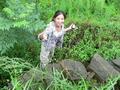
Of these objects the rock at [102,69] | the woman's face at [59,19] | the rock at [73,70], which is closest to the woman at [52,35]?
the woman's face at [59,19]

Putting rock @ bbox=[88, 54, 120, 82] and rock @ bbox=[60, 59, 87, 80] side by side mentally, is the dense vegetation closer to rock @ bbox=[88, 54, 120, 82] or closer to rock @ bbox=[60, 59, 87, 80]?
rock @ bbox=[60, 59, 87, 80]

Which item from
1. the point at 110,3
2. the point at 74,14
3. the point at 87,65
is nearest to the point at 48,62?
the point at 87,65

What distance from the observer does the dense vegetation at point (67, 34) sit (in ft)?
23.0

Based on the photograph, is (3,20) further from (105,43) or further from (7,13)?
(105,43)

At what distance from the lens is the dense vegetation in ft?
23.0

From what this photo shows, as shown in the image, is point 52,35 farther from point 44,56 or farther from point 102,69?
point 102,69

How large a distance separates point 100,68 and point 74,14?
285 centimetres

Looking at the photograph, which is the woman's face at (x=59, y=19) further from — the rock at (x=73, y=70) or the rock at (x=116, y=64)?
the rock at (x=116, y=64)

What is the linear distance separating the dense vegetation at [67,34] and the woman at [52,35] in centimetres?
19

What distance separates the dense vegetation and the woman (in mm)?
192

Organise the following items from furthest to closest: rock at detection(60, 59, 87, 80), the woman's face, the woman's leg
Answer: the woman's leg, the woman's face, rock at detection(60, 59, 87, 80)

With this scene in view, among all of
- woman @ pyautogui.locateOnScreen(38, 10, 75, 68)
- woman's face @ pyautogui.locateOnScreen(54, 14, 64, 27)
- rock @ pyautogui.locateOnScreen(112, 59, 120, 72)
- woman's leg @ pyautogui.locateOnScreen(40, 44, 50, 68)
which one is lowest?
rock @ pyautogui.locateOnScreen(112, 59, 120, 72)

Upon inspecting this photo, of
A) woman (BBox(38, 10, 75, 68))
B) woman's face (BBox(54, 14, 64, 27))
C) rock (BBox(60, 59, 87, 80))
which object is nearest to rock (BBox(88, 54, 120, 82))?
rock (BBox(60, 59, 87, 80))

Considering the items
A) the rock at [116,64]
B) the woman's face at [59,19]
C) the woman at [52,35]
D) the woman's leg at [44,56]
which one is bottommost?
the rock at [116,64]
